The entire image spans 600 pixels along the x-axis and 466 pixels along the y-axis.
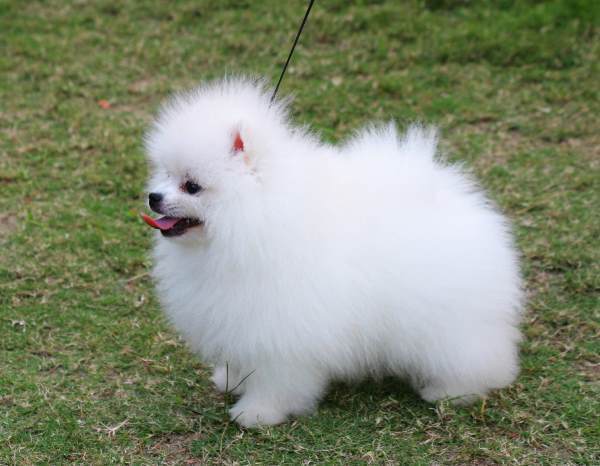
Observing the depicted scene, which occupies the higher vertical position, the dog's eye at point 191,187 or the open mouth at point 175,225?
the dog's eye at point 191,187

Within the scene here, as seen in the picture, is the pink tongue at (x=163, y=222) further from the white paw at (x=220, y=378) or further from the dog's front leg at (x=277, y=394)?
the white paw at (x=220, y=378)

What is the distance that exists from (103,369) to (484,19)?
15.1 feet

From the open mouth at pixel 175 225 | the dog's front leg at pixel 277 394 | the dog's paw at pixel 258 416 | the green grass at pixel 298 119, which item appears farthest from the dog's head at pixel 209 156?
the green grass at pixel 298 119

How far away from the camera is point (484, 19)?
6648mm

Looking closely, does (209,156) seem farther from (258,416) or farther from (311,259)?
(258,416)

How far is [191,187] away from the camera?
2.72m

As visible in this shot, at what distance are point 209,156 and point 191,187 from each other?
13cm

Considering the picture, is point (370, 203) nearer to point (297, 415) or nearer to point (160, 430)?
point (297, 415)

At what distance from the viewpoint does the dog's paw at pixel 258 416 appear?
300 cm

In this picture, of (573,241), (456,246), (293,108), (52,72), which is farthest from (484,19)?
(456,246)

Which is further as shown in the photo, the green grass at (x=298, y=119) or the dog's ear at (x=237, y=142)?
the green grass at (x=298, y=119)

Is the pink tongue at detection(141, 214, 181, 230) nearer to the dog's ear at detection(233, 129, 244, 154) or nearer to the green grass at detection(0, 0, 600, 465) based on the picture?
the dog's ear at detection(233, 129, 244, 154)

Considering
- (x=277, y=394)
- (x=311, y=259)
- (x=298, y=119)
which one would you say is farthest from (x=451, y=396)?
(x=298, y=119)

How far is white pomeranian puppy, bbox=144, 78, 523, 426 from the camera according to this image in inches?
106
